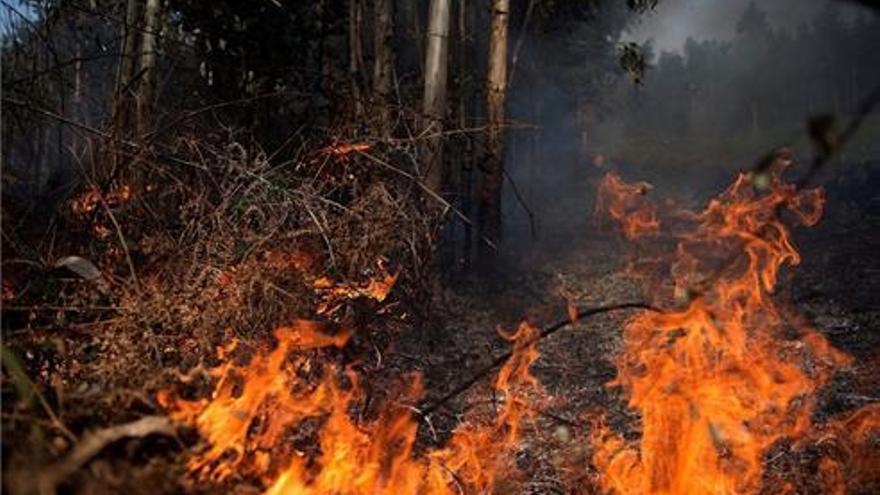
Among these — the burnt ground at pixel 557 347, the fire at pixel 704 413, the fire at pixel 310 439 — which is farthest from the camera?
the fire at pixel 704 413

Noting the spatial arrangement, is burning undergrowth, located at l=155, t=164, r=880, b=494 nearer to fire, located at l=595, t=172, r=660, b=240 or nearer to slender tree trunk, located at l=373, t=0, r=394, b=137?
slender tree trunk, located at l=373, t=0, r=394, b=137

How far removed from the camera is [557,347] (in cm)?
957

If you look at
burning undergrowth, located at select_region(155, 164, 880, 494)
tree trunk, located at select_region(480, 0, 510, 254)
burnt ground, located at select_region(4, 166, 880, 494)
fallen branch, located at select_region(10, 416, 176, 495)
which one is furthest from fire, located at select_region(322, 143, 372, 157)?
tree trunk, located at select_region(480, 0, 510, 254)

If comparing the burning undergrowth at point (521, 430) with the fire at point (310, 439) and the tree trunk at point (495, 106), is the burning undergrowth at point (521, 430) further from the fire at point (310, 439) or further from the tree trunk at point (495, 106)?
the tree trunk at point (495, 106)

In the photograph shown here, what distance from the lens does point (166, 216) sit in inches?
249

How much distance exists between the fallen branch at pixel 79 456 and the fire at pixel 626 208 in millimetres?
14933

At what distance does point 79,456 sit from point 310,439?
2.74 meters

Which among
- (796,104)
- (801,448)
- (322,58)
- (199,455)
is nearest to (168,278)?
(199,455)

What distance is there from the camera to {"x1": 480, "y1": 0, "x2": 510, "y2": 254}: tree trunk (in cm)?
1277

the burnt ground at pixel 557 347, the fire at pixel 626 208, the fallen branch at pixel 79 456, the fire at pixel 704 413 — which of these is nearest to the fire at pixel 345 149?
the burnt ground at pixel 557 347

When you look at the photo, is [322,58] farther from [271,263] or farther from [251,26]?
[271,263]

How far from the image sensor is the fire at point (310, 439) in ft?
11.1

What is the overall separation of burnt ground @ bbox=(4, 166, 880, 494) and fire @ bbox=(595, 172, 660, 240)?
2.25 ft

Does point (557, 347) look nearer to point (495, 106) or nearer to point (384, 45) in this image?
point (495, 106)
